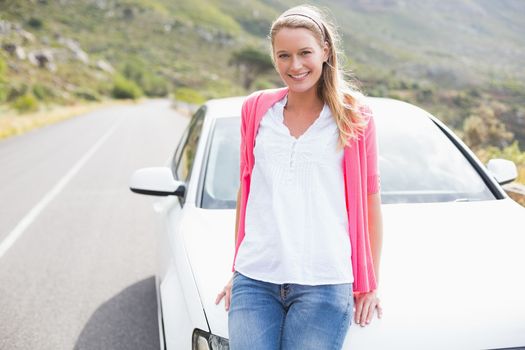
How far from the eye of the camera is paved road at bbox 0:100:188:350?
3.71 metres

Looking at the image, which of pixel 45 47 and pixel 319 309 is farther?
pixel 45 47

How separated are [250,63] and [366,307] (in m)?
55.6

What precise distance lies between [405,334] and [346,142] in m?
0.69

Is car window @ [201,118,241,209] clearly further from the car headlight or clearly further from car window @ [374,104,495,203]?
the car headlight

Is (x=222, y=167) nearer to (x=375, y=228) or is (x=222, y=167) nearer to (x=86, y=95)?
(x=375, y=228)

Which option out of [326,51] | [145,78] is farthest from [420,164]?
[145,78]

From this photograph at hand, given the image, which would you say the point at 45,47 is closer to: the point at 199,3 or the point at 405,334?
the point at 199,3

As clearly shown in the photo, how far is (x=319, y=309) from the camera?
1.75 metres

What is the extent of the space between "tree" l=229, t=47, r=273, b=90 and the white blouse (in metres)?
53.2

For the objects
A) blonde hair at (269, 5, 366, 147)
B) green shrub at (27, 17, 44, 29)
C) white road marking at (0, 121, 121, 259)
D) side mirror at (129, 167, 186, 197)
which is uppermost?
green shrub at (27, 17, 44, 29)

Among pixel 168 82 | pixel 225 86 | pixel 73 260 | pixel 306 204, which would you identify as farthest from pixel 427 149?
pixel 168 82

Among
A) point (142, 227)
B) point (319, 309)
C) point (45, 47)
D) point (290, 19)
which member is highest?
point (45, 47)

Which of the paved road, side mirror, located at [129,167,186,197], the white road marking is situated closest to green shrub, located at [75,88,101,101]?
the white road marking

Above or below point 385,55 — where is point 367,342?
below
